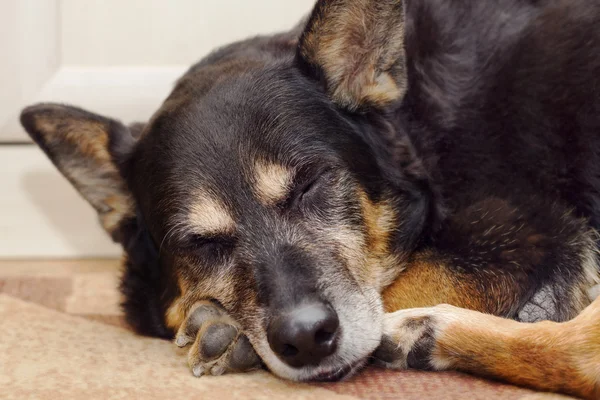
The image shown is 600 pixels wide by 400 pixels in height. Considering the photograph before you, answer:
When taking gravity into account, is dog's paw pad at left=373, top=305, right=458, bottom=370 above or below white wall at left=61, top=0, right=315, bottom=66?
below

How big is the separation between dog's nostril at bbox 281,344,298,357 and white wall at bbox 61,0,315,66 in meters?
2.02

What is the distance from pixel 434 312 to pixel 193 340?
0.72 meters

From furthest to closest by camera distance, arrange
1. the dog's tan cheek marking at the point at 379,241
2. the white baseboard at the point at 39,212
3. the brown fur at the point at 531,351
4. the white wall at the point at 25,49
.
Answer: the white baseboard at the point at 39,212
the white wall at the point at 25,49
the dog's tan cheek marking at the point at 379,241
the brown fur at the point at 531,351

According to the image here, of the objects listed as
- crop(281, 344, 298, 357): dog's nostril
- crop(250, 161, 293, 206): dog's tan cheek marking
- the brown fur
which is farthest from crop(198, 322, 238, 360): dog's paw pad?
the brown fur

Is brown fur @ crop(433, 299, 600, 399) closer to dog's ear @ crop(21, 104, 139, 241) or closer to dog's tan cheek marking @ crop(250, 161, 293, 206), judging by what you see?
dog's tan cheek marking @ crop(250, 161, 293, 206)

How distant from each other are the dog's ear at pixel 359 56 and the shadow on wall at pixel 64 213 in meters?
1.71

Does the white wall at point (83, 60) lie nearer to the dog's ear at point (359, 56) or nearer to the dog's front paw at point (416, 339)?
the dog's ear at point (359, 56)

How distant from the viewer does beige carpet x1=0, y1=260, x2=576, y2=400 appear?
1745 millimetres

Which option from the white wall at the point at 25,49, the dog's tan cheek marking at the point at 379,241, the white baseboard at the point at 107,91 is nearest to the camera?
the dog's tan cheek marking at the point at 379,241

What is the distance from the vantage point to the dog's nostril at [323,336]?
5.93 ft

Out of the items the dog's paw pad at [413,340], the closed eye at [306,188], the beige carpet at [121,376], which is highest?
the closed eye at [306,188]

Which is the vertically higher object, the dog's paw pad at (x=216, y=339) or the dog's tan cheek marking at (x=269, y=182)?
the dog's tan cheek marking at (x=269, y=182)

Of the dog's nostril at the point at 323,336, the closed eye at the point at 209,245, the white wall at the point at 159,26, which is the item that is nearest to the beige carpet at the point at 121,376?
the dog's nostril at the point at 323,336

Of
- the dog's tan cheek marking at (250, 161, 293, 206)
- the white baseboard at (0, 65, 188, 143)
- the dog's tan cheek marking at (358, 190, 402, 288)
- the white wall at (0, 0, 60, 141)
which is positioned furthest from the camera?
the white baseboard at (0, 65, 188, 143)
